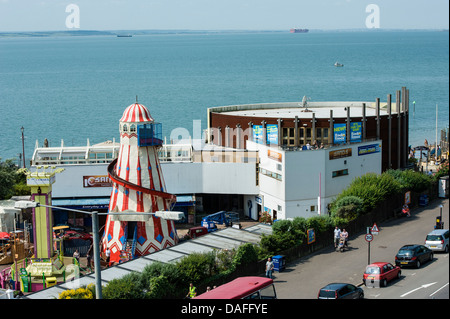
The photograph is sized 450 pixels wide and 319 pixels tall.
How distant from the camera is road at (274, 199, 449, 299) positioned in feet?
109

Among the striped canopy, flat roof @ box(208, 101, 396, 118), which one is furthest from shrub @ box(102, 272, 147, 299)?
flat roof @ box(208, 101, 396, 118)

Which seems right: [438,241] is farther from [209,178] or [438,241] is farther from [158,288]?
[209,178]

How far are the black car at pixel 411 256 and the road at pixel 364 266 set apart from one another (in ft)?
1.11

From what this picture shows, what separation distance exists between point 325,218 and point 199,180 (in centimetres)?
1305

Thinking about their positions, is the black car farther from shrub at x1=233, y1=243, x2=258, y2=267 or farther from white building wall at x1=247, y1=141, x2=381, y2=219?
white building wall at x1=247, y1=141, x2=381, y2=219

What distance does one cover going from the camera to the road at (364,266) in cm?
3328

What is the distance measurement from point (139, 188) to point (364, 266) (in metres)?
12.5

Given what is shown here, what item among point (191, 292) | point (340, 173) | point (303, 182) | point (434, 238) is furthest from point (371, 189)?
point (191, 292)

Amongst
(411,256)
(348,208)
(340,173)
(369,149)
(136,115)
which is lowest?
(411,256)

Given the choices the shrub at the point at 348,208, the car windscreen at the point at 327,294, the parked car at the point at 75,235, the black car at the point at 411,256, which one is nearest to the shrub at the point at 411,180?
the shrub at the point at 348,208

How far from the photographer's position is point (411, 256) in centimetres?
3653

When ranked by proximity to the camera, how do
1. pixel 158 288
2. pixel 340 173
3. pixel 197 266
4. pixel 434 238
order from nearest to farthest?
pixel 158 288 → pixel 197 266 → pixel 434 238 → pixel 340 173

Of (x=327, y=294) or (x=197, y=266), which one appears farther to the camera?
(x=197, y=266)
